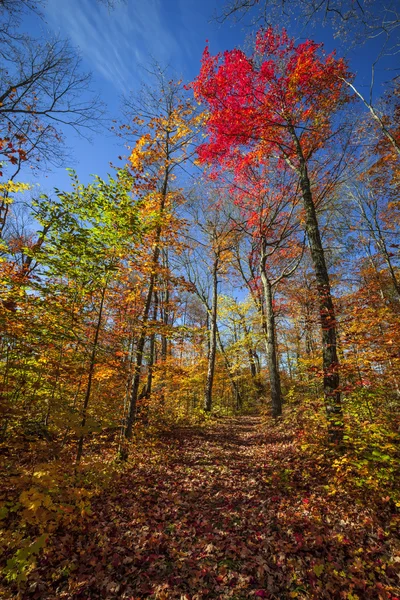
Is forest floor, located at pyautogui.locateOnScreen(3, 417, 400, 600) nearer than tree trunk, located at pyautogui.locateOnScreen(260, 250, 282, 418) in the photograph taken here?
Yes

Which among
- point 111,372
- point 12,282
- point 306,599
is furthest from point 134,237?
point 306,599

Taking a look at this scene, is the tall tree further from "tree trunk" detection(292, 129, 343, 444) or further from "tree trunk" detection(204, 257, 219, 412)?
"tree trunk" detection(204, 257, 219, 412)

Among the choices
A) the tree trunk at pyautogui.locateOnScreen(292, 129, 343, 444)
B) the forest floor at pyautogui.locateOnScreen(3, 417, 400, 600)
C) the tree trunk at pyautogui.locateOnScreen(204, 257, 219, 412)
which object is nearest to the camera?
the forest floor at pyautogui.locateOnScreen(3, 417, 400, 600)

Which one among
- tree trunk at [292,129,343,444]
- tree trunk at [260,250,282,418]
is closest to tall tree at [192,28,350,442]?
tree trunk at [292,129,343,444]

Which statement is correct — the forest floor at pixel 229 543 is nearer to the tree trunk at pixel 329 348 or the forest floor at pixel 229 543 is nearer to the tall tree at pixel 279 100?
the tree trunk at pixel 329 348

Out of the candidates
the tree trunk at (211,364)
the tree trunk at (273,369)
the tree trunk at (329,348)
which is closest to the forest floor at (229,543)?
the tree trunk at (329,348)

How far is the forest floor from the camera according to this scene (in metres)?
3.14

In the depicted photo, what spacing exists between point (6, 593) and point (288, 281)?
870 inches

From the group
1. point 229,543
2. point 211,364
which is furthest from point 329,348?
point 211,364

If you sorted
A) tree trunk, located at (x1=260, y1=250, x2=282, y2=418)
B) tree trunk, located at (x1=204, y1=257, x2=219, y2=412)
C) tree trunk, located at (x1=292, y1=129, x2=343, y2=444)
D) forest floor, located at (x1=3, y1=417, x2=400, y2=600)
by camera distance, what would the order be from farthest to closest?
tree trunk, located at (x1=204, y1=257, x2=219, y2=412) < tree trunk, located at (x1=260, y1=250, x2=282, y2=418) < tree trunk, located at (x1=292, y1=129, x2=343, y2=444) < forest floor, located at (x1=3, y1=417, x2=400, y2=600)

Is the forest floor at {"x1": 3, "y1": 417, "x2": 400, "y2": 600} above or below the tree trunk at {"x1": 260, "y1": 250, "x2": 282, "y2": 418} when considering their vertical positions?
below

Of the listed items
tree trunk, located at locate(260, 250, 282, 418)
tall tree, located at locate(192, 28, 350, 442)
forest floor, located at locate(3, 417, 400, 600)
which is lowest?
forest floor, located at locate(3, 417, 400, 600)

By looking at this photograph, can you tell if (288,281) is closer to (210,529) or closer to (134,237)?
(134,237)

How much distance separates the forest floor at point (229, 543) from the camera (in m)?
3.14
